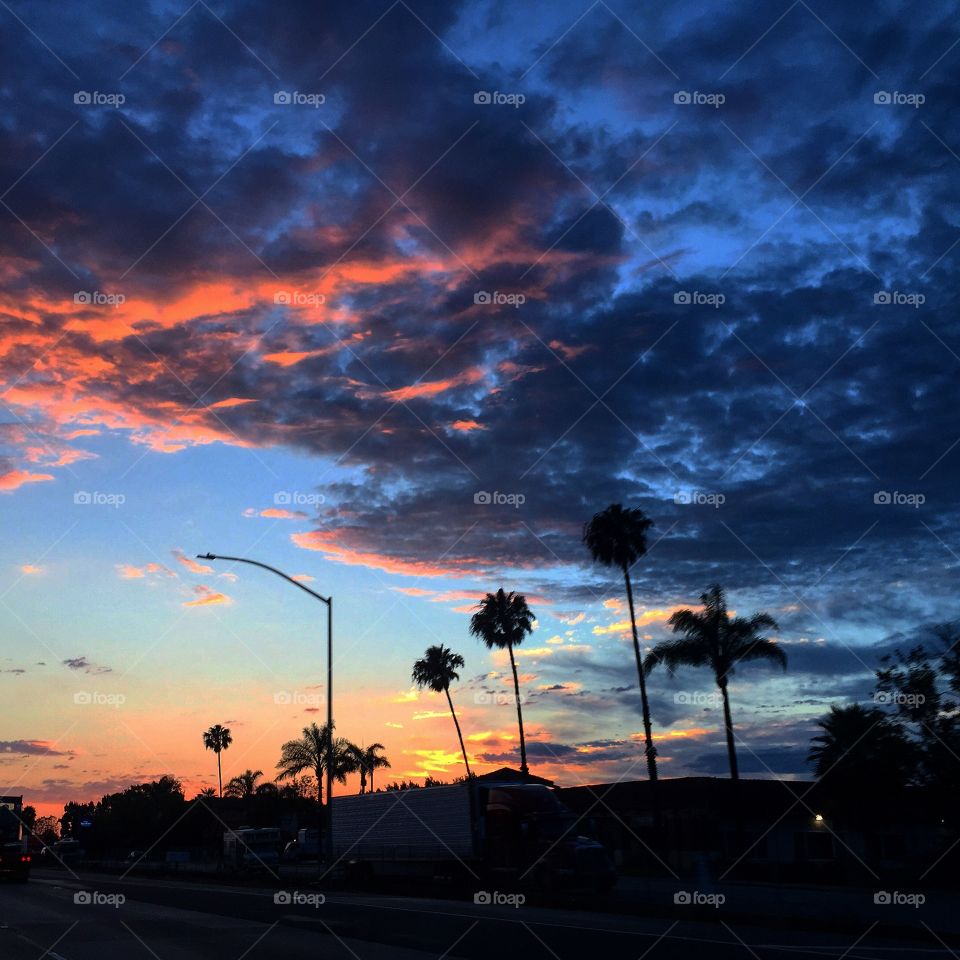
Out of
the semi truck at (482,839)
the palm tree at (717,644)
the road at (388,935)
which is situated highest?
the palm tree at (717,644)

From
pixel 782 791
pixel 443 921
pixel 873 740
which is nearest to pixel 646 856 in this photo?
pixel 782 791

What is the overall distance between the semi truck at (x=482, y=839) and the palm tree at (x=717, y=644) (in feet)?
69.4

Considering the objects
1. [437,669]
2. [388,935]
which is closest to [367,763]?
[437,669]

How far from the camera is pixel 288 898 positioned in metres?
29.3

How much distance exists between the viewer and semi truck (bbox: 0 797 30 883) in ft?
136

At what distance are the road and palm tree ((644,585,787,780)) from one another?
29.2 metres

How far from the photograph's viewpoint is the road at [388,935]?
15.5 m

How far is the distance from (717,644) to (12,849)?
33213mm

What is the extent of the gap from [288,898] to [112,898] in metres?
5.04

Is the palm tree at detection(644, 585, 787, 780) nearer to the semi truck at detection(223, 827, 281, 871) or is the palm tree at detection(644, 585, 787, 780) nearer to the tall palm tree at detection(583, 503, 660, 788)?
the tall palm tree at detection(583, 503, 660, 788)

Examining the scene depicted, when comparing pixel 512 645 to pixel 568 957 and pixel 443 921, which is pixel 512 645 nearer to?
pixel 443 921

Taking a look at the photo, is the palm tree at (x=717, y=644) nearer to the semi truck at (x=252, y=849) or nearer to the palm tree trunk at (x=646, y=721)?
the palm tree trunk at (x=646, y=721)

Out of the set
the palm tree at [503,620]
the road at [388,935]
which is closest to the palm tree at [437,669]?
the palm tree at [503,620]

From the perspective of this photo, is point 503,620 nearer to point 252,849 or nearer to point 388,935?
point 252,849
